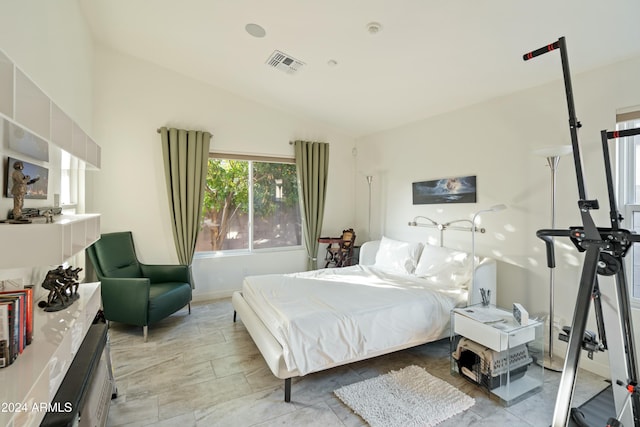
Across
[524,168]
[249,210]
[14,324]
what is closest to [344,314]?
[14,324]

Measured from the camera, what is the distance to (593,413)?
1981 millimetres

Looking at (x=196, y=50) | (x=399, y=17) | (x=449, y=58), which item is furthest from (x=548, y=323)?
(x=196, y=50)

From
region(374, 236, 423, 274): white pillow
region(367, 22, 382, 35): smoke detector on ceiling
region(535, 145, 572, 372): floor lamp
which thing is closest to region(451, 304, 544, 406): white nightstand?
region(535, 145, 572, 372): floor lamp

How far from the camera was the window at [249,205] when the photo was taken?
4.46m

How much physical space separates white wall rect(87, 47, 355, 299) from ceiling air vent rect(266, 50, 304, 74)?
4.08ft

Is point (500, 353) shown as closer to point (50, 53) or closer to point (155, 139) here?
point (50, 53)

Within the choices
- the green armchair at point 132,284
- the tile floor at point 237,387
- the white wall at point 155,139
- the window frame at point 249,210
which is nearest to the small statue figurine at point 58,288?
the tile floor at point 237,387

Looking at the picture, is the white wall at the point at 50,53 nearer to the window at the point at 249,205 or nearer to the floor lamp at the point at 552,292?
the window at the point at 249,205

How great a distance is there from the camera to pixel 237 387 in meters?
Answer: 2.29

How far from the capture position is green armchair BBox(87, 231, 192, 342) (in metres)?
3.05

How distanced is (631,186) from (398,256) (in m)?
2.17

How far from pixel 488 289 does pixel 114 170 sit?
175 inches

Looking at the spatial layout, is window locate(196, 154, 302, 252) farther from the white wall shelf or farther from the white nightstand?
the white nightstand

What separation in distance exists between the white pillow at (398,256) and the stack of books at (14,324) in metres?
3.23
